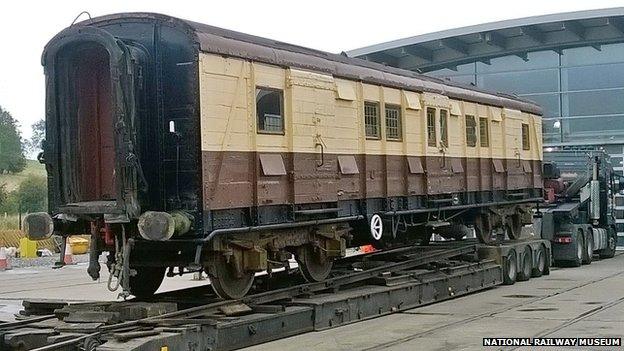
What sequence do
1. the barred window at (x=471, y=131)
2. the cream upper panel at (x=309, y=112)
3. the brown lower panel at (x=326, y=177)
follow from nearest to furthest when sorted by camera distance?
the cream upper panel at (x=309, y=112), the brown lower panel at (x=326, y=177), the barred window at (x=471, y=131)

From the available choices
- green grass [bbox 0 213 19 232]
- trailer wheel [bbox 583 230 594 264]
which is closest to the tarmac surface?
trailer wheel [bbox 583 230 594 264]

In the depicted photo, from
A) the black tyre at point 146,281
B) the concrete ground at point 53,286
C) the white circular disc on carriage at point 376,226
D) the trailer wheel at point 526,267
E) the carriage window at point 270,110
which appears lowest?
the concrete ground at point 53,286

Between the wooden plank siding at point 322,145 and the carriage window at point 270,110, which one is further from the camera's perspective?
the carriage window at point 270,110

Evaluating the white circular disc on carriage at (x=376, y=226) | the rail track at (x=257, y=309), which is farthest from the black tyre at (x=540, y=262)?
the white circular disc on carriage at (x=376, y=226)

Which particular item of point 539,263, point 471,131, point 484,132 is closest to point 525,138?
point 484,132

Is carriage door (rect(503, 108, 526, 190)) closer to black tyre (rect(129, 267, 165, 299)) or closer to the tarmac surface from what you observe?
the tarmac surface

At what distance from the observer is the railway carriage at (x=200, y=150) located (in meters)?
11.8

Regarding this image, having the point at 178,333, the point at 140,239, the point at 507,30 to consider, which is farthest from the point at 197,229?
the point at 507,30

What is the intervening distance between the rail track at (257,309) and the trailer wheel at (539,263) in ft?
13.0

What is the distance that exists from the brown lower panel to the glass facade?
1514cm

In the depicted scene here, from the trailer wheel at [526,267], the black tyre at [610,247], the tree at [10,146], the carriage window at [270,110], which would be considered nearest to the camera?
the carriage window at [270,110]

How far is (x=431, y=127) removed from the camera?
59.6ft

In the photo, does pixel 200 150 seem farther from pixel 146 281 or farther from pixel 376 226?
pixel 376 226

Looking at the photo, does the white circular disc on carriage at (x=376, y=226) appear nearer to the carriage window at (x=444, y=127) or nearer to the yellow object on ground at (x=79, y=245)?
the carriage window at (x=444, y=127)
